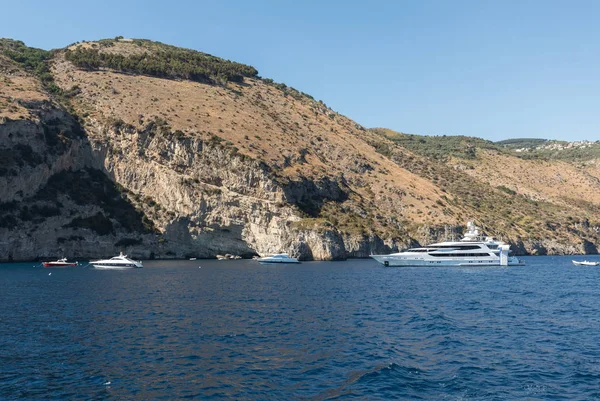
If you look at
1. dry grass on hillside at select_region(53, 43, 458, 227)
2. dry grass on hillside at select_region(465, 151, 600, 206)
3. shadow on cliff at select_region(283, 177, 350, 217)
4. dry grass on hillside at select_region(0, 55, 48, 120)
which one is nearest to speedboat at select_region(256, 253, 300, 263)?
shadow on cliff at select_region(283, 177, 350, 217)

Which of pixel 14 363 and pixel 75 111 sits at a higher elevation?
pixel 75 111

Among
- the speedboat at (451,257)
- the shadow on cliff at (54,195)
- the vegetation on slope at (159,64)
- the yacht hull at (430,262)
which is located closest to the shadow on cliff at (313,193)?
the yacht hull at (430,262)

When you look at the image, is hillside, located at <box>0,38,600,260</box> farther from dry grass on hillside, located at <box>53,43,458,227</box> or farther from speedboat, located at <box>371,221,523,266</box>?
speedboat, located at <box>371,221,523,266</box>

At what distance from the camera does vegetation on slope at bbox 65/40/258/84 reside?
142000 millimetres

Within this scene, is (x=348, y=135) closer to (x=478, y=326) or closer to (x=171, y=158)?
(x=171, y=158)

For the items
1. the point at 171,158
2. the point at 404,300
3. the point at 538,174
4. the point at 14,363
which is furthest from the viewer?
the point at 538,174

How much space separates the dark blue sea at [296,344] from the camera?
2020cm

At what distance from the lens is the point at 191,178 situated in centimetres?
11200

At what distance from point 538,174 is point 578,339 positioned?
186 meters

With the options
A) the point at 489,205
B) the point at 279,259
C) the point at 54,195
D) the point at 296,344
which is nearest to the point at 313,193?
the point at 279,259

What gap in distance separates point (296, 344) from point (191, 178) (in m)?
88.7

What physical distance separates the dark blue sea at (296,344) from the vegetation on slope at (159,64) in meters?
106

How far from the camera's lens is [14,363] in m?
23.2

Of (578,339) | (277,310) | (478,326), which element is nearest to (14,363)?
(277,310)
